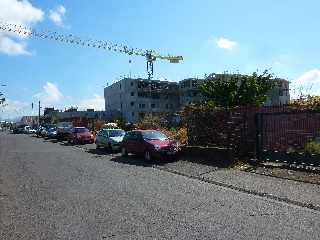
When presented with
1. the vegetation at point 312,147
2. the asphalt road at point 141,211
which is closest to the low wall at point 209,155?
the vegetation at point 312,147

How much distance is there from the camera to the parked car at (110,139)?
93.9 ft

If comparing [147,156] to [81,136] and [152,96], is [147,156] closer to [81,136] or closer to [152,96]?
[81,136]

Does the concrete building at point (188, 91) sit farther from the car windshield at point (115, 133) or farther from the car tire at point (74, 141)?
the car windshield at point (115, 133)

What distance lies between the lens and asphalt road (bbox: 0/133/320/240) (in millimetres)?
7984

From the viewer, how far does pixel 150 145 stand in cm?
2164

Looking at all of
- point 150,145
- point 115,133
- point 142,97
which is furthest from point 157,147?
point 142,97

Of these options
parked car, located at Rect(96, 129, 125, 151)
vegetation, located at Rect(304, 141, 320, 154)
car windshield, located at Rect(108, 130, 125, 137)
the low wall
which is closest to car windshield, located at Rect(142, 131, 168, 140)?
the low wall

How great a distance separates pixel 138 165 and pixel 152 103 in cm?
9026

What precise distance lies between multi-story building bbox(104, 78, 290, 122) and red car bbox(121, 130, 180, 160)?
262 ft

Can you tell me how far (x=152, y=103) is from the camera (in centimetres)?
11012

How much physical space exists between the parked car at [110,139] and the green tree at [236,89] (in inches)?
617

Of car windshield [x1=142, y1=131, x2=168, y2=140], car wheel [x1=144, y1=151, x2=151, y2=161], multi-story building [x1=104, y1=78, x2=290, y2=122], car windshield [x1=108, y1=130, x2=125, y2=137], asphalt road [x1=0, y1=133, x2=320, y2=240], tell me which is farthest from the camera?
multi-story building [x1=104, y1=78, x2=290, y2=122]

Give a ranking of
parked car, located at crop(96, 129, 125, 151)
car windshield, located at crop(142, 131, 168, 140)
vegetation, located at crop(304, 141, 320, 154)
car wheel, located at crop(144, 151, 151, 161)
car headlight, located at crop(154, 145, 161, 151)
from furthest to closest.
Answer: parked car, located at crop(96, 129, 125, 151)
car windshield, located at crop(142, 131, 168, 140)
car wheel, located at crop(144, 151, 151, 161)
car headlight, located at crop(154, 145, 161, 151)
vegetation, located at crop(304, 141, 320, 154)

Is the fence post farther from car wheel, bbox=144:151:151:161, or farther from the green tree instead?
the green tree
